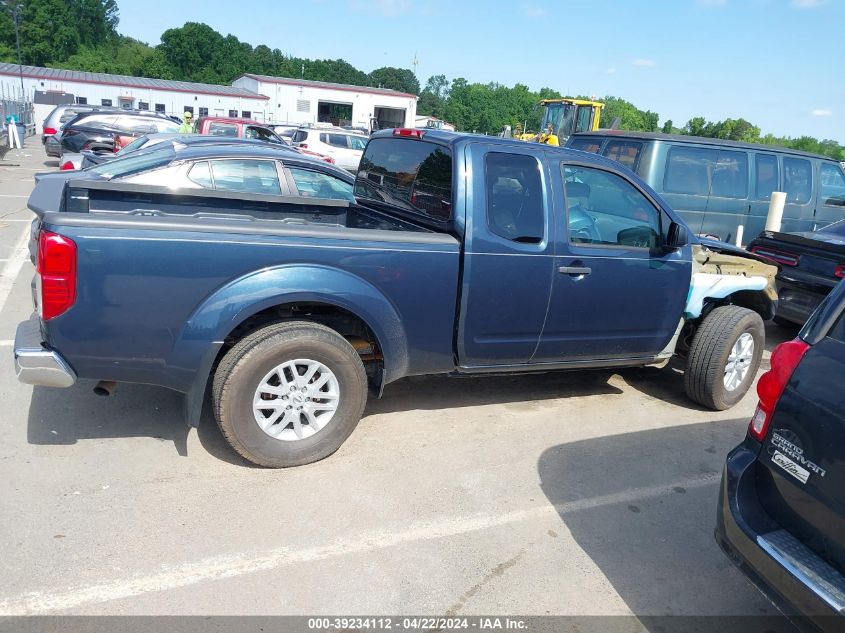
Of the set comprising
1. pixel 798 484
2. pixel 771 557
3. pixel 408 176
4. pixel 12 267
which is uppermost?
pixel 408 176

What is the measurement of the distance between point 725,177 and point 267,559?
8087 millimetres

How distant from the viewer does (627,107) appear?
5689 inches

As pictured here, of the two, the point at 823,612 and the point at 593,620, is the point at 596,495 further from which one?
the point at 823,612

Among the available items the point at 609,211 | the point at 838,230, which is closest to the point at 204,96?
the point at 838,230

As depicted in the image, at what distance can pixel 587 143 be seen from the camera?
941cm

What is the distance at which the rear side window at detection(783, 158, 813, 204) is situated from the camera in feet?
30.6

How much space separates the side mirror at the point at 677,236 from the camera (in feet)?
15.3

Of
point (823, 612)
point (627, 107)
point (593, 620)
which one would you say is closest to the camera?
point (823, 612)

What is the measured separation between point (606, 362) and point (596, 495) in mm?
1271

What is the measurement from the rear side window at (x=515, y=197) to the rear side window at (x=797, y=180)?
21.8 feet

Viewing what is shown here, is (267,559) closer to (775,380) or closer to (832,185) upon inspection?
(775,380)

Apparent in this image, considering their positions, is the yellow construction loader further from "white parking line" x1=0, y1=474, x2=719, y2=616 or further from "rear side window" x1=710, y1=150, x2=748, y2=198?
"white parking line" x1=0, y1=474, x2=719, y2=616

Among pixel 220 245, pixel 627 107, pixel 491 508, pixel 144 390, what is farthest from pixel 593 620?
pixel 627 107

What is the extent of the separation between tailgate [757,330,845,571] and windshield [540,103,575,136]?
22996 mm
